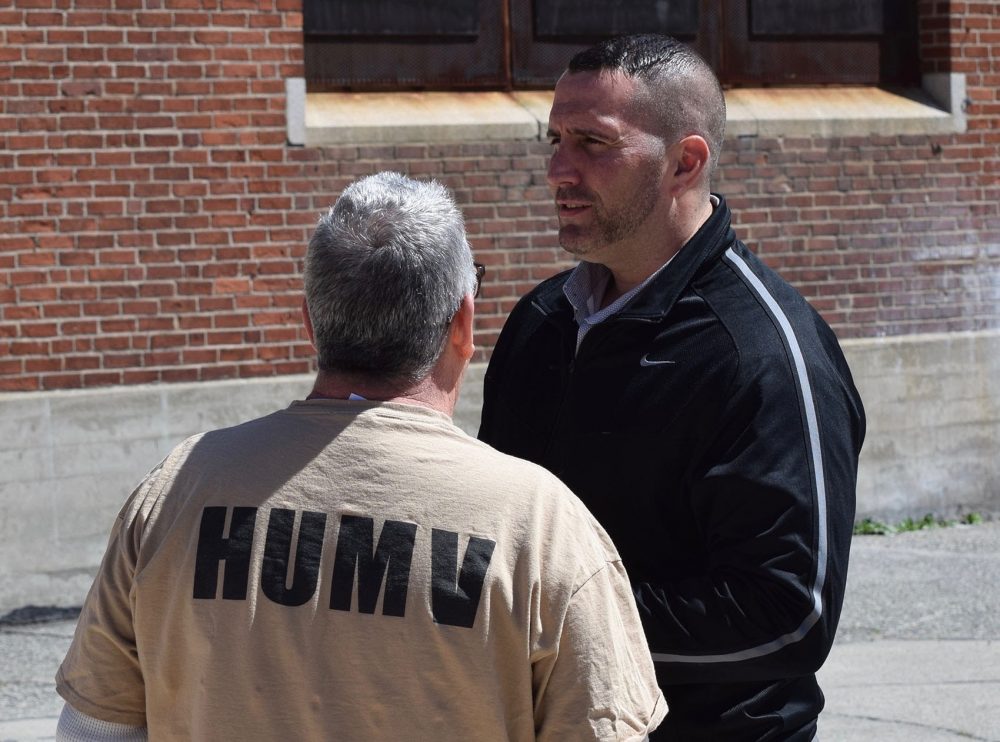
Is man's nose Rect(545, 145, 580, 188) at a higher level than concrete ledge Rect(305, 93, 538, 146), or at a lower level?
lower

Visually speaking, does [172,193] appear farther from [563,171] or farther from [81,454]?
[563,171]

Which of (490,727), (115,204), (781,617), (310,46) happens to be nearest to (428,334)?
(490,727)

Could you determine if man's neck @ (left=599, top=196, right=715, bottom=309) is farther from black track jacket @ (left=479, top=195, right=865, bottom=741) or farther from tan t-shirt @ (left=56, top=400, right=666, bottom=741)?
tan t-shirt @ (left=56, top=400, right=666, bottom=741)

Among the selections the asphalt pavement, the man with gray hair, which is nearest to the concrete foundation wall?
the asphalt pavement

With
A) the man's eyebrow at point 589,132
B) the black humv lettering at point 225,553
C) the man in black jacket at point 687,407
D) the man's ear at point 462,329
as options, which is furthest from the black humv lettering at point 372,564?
the man's eyebrow at point 589,132

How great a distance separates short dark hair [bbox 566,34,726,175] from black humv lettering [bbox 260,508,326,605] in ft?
3.65

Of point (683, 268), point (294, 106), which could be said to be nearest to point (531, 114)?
point (294, 106)

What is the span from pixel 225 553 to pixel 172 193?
5310 mm

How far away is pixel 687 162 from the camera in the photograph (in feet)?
8.46

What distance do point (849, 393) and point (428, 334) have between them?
894mm

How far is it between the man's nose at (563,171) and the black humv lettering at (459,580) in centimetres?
98

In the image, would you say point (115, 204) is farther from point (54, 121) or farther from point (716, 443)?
point (716, 443)

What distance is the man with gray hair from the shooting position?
5.83ft

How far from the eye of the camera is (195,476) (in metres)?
1.89
